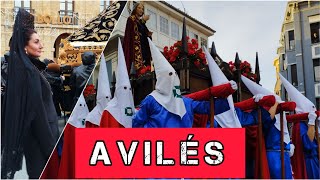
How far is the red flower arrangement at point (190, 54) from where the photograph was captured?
3.45 m

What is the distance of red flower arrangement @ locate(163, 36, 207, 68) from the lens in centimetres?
345

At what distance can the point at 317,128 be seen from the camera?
405 centimetres

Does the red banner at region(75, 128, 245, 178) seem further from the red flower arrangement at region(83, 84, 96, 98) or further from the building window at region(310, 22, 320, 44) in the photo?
the building window at region(310, 22, 320, 44)

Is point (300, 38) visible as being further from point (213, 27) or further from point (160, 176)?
point (160, 176)

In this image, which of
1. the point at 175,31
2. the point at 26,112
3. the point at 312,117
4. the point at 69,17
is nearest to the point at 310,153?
the point at 312,117

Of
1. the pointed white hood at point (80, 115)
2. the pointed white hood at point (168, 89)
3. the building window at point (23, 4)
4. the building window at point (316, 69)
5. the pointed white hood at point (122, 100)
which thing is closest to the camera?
the building window at point (23, 4)

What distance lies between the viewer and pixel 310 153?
404 cm

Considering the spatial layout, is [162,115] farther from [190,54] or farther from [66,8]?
[66,8]

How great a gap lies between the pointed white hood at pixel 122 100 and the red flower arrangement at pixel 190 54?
0.35m

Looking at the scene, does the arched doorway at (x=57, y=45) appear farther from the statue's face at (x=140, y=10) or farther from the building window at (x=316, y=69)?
the building window at (x=316, y=69)

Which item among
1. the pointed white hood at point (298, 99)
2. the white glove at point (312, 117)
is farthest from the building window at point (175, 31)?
the white glove at point (312, 117)

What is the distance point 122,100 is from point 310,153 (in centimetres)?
160

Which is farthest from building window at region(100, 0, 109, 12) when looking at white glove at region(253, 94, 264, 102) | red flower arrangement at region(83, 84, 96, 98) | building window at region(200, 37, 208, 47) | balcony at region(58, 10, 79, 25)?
white glove at region(253, 94, 264, 102)

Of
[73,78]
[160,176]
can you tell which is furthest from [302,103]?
[73,78]
